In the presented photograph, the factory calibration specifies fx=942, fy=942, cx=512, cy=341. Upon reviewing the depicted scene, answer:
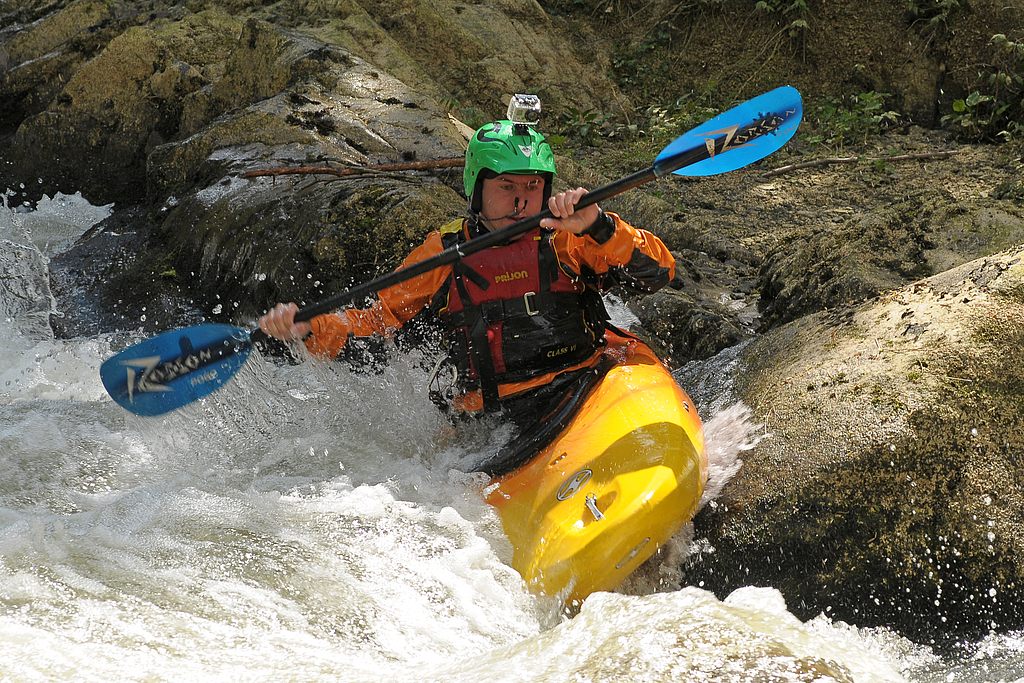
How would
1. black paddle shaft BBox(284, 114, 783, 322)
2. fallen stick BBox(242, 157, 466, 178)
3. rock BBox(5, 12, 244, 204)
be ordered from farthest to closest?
1. rock BBox(5, 12, 244, 204)
2. fallen stick BBox(242, 157, 466, 178)
3. black paddle shaft BBox(284, 114, 783, 322)

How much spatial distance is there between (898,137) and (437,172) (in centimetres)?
320

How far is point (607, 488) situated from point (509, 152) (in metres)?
1.36

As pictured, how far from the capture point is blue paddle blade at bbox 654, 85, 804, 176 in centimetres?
325

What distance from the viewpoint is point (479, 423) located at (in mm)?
3510

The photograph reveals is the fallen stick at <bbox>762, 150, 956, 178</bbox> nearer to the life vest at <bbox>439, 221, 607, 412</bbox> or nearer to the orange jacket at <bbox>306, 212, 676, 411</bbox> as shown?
the orange jacket at <bbox>306, 212, 676, 411</bbox>

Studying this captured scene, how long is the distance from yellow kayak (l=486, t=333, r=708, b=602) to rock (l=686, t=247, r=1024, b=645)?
18 centimetres

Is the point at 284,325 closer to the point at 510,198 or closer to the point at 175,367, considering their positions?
the point at 175,367

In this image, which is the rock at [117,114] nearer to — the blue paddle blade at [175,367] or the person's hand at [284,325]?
the blue paddle blade at [175,367]

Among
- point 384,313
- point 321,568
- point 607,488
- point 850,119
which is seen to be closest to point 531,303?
point 384,313

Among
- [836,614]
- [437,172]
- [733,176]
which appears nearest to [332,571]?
[836,614]

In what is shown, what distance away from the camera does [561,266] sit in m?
3.43

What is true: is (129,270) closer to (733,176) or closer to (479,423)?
(479,423)

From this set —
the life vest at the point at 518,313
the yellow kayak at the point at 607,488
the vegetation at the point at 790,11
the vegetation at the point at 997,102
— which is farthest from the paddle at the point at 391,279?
the vegetation at the point at 790,11

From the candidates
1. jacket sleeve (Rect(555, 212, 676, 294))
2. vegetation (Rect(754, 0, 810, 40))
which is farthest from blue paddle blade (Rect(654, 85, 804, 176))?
vegetation (Rect(754, 0, 810, 40))
